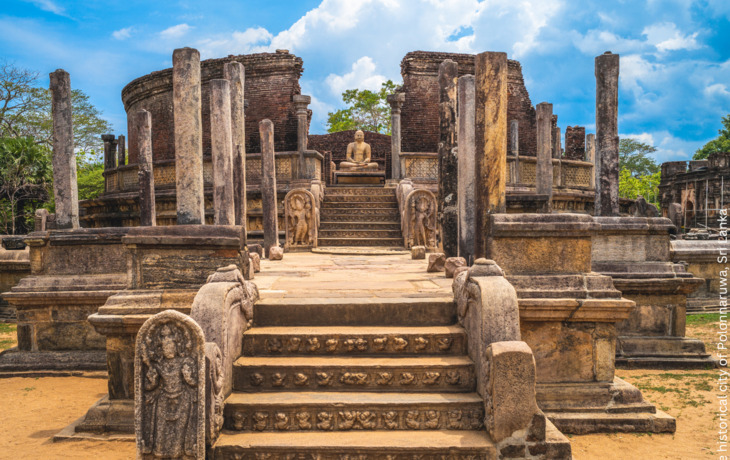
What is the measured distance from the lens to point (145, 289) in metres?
4.30

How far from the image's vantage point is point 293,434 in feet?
11.0

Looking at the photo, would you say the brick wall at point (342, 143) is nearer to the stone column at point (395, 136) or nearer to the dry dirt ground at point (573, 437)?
the stone column at point (395, 136)

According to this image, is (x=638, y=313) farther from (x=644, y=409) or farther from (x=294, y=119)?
(x=294, y=119)

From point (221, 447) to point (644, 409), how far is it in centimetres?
342

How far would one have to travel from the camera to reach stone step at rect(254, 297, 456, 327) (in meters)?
4.08

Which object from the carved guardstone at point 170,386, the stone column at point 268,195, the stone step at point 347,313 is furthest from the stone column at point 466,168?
the stone column at point 268,195

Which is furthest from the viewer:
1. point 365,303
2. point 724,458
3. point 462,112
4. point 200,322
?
point 462,112

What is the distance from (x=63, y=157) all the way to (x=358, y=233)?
6.63 metres

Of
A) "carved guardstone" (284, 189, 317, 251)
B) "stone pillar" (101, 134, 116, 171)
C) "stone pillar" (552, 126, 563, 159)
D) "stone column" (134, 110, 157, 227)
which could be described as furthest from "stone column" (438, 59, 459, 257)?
"stone pillar" (101, 134, 116, 171)

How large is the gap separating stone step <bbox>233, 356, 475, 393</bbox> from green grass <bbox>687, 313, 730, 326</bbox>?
7060 mm

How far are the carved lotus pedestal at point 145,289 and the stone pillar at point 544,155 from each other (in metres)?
10.5

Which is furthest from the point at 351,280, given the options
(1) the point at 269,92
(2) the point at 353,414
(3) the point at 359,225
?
→ (1) the point at 269,92

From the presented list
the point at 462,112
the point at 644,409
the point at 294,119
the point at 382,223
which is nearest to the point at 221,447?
the point at 644,409

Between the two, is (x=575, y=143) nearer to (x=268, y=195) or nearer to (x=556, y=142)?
(x=556, y=142)
